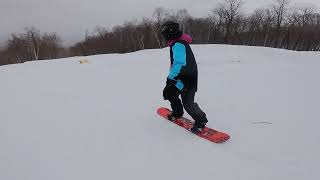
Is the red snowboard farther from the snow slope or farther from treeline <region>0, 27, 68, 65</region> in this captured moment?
treeline <region>0, 27, 68, 65</region>

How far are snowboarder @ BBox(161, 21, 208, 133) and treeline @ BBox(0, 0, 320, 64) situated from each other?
134 feet

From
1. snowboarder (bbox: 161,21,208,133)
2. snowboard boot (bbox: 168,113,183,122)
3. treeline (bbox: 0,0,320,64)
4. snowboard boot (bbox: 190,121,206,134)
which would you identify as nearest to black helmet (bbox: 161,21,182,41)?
snowboarder (bbox: 161,21,208,133)

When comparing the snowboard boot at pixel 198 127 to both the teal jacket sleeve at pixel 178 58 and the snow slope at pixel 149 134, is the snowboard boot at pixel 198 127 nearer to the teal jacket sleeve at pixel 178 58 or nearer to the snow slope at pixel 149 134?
the snow slope at pixel 149 134

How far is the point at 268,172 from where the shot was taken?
3014 millimetres

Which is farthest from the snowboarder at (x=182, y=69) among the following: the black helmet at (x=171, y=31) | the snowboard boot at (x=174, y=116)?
the snowboard boot at (x=174, y=116)

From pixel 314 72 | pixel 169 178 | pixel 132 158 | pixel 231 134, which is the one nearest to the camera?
pixel 169 178

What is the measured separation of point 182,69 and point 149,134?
1.10 m

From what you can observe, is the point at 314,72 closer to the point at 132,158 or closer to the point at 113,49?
the point at 132,158

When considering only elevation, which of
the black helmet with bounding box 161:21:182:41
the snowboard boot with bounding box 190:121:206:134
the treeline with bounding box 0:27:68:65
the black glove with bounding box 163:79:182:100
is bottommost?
the treeline with bounding box 0:27:68:65

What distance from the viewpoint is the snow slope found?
3.11 meters

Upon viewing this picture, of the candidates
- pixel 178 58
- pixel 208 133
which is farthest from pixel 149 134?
pixel 178 58

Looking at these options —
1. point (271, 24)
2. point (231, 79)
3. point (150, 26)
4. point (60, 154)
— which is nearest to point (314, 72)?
point (231, 79)

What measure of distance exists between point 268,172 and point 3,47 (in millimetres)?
57669

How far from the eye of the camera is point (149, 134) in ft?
13.3
